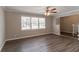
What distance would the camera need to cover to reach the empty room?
13.7 ft

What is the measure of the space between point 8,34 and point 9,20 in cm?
104

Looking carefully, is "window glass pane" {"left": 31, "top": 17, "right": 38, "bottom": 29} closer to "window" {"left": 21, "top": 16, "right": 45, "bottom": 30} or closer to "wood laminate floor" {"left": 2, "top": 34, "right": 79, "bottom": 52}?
"window" {"left": 21, "top": 16, "right": 45, "bottom": 30}

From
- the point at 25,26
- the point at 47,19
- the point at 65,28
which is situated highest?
the point at 47,19

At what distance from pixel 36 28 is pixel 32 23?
69cm

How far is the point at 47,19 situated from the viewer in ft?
28.4

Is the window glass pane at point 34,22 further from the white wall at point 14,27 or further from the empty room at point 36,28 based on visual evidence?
the white wall at point 14,27

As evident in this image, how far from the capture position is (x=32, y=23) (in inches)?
290

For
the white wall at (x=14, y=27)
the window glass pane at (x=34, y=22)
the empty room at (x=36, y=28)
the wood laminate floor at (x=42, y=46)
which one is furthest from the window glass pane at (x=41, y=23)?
the wood laminate floor at (x=42, y=46)

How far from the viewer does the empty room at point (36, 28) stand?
13.7 ft

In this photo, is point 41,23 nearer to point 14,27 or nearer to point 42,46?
point 14,27

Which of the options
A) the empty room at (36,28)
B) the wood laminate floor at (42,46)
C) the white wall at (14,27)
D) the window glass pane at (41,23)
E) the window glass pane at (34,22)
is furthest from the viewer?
the window glass pane at (41,23)

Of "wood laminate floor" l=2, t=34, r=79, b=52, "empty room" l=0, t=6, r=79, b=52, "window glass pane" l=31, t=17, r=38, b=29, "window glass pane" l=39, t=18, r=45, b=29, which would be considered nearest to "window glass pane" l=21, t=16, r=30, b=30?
"empty room" l=0, t=6, r=79, b=52
